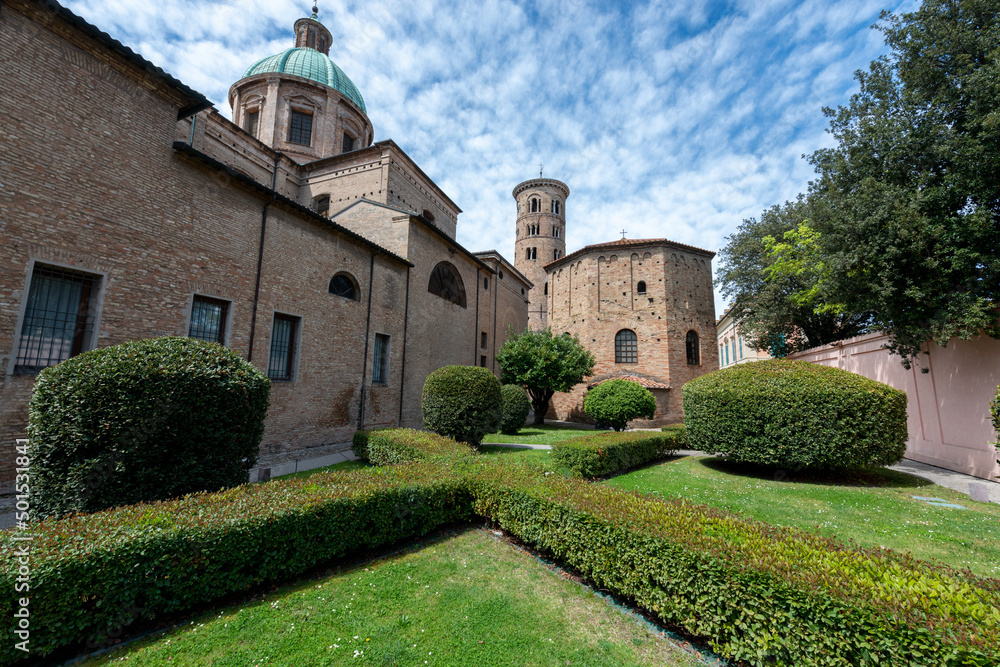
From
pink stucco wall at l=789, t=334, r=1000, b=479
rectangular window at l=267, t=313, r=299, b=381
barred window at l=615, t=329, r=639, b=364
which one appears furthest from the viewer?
barred window at l=615, t=329, r=639, b=364

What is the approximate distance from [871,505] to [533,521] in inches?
247

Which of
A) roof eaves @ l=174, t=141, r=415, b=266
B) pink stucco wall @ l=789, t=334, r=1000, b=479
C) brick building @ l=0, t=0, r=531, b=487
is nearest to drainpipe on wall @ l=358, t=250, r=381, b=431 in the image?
brick building @ l=0, t=0, r=531, b=487

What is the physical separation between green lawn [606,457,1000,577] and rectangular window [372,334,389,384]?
8.99 metres

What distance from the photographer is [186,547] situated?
3447mm

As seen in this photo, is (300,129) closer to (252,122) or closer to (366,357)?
(252,122)

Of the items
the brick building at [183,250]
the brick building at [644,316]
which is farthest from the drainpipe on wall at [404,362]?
the brick building at [644,316]

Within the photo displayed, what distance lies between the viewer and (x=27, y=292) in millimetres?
6336

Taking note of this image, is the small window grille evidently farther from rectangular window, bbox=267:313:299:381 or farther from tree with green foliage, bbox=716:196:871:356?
tree with green foliage, bbox=716:196:871:356

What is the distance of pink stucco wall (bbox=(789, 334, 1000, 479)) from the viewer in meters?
8.86

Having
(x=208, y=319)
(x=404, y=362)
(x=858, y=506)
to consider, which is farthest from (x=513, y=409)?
(x=858, y=506)

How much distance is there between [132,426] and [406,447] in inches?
187

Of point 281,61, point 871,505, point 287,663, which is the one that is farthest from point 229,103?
point 871,505

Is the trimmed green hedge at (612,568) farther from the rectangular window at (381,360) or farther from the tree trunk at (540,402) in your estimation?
the tree trunk at (540,402)

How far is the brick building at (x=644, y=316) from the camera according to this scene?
74.4 ft
